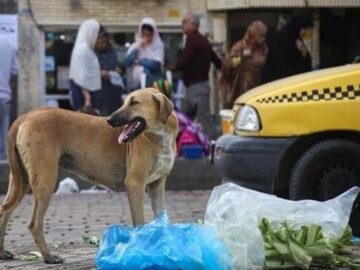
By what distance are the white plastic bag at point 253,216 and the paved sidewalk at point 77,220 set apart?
1001 mm

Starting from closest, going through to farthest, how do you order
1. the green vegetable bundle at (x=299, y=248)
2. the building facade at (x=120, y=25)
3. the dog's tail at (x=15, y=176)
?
the green vegetable bundle at (x=299, y=248), the dog's tail at (x=15, y=176), the building facade at (x=120, y=25)

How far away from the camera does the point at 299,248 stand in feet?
20.2

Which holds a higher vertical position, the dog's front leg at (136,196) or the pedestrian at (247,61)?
the pedestrian at (247,61)

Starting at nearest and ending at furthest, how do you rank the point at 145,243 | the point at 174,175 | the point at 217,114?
1. the point at 145,243
2. the point at 174,175
3. the point at 217,114

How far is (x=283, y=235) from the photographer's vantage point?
6199 millimetres

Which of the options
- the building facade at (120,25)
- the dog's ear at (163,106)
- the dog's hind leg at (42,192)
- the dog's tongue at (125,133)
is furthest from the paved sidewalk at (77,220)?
the building facade at (120,25)

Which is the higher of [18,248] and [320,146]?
[320,146]

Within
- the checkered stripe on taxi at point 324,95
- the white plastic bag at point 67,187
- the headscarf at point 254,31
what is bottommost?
the white plastic bag at point 67,187

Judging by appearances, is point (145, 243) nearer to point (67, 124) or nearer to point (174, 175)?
point (67, 124)

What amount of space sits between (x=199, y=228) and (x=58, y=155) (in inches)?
48.3

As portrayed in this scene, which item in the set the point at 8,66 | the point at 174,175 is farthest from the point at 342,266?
the point at 8,66

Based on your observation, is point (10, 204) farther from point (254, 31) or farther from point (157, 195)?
point (254, 31)

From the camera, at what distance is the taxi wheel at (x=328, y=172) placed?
25.4 ft

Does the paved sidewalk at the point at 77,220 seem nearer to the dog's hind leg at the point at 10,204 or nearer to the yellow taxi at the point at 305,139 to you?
the dog's hind leg at the point at 10,204
